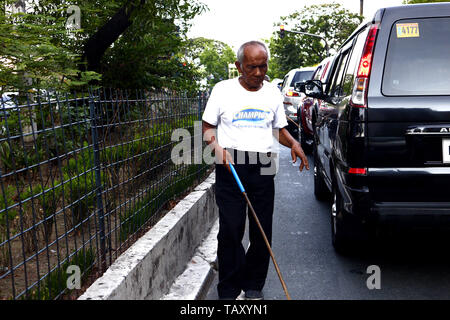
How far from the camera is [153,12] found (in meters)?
9.62

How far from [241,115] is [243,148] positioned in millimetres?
223

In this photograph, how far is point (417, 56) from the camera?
412 centimetres

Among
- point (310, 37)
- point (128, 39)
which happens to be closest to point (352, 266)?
point (128, 39)

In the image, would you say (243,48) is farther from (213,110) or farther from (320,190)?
(320,190)

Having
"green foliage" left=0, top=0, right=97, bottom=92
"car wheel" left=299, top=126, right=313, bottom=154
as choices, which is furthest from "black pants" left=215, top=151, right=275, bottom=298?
"car wheel" left=299, top=126, right=313, bottom=154

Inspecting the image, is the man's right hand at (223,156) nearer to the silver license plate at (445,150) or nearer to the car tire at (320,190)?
the silver license plate at (445,150)

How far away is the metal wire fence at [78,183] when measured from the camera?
9.75ft

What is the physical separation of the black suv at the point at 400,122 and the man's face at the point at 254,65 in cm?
85

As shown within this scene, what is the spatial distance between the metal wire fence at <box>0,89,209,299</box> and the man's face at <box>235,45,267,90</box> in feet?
3.03

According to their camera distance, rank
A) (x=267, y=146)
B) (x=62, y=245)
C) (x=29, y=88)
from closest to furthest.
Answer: (x=267, y=146) → (x=62, y=245) → (x=29, y=88)

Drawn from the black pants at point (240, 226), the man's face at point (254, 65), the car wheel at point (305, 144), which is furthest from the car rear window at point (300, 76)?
the man's face at point (254, 65)

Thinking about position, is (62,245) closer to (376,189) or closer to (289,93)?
(376,189)

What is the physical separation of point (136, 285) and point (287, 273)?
Result: 5.49 feet

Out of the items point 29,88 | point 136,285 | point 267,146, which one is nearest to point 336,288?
point 267,146
